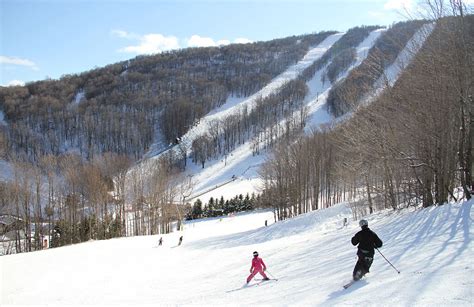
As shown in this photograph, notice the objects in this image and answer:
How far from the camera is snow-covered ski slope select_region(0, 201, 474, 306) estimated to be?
791 centimetres

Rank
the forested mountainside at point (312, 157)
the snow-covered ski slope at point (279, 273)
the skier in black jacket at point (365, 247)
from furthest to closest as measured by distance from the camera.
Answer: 1. the forested mountainside at point (312, 157)
2. the skier in black jacket at point (365, 247)
3. the snow-covered ski slope at point (279, 273)

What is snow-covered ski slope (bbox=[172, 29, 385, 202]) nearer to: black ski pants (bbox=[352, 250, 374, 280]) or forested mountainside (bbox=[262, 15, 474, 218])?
forested mountainside (bbox=[262, 15, 474, 218])

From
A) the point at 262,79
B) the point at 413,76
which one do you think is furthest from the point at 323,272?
the point at 262,79

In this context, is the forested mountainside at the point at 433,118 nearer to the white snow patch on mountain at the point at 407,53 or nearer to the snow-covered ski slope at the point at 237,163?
the white snow patch on mountain at the point at 407,53

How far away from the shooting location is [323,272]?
11.1 meters

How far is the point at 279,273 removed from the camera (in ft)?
42.9

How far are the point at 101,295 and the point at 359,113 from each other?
16667 mm

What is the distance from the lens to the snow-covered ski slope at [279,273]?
7.91m

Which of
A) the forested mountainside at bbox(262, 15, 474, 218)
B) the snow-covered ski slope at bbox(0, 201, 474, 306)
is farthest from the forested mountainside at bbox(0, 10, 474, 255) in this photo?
the snow-covered ski slope at bbox(0, 201, 474, 306)

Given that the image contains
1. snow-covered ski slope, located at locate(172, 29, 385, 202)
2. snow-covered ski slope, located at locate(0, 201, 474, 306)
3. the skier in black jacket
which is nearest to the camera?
snow-covered ski slope, located at locate(0, 201, 474, 306)

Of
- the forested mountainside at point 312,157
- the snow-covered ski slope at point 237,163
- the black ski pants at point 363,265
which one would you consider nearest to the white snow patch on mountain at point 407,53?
the forested mountainside at point 312,157

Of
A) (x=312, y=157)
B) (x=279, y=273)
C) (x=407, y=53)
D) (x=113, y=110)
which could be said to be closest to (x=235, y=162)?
(x=312, y=157)

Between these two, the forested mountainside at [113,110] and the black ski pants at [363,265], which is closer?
the black ski pants at [363,265]

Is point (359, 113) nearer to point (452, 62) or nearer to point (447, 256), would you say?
point (452, 62)
